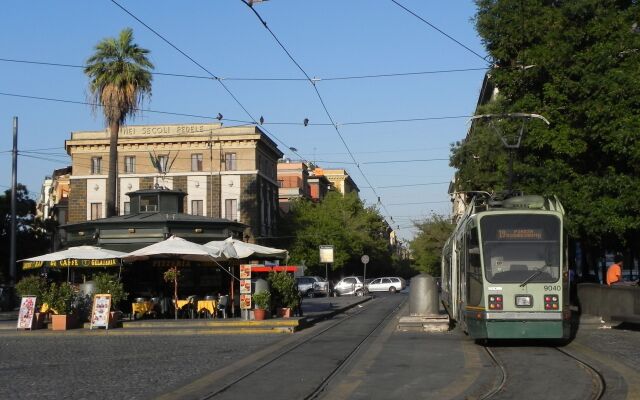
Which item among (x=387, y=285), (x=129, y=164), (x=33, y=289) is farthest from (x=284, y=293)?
(x=129, y=164)

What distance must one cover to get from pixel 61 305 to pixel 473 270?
12.8 meters

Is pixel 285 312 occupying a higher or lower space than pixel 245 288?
lower

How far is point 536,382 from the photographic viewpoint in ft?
40.8

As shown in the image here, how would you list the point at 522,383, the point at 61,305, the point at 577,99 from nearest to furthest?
the point at 522,383
the point at 61,305
the point at 577,99

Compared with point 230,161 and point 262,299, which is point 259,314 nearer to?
point 262,299

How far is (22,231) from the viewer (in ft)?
196

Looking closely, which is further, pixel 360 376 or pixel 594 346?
pixel 594 346

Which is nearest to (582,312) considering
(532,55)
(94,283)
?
(532,55)

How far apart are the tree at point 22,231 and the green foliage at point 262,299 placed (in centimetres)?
3375

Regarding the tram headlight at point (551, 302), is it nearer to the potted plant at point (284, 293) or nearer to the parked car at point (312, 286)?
the potted plant at point (284, 293)

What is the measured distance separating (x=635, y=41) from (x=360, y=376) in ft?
53.9

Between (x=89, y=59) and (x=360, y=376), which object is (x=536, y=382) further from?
(x=89, y=59)

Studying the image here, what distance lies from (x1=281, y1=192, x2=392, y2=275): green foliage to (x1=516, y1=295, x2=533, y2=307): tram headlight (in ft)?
204

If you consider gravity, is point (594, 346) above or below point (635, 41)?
below
